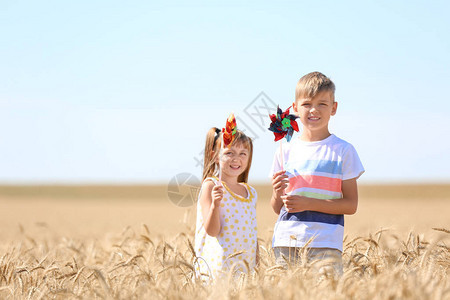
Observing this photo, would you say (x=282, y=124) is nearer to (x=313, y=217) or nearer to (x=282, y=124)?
(x=282, y=124)

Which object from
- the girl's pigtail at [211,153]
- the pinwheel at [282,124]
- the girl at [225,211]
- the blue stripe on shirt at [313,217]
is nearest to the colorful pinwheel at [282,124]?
the pinwheel at [282,124]

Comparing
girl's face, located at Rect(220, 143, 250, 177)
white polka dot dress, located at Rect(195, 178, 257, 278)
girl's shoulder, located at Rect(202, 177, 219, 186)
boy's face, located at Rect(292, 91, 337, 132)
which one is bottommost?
white polka dot dress, located at Rect(195, 178, 257, 278)

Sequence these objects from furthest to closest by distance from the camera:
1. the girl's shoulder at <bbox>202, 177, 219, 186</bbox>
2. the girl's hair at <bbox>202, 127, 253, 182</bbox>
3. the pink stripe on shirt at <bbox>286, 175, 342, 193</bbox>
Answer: the girl's hair at <bbox>202, 127, 253, 182</bbox>
the girl's shoulder at <bbox>202, 177, 219, 186</bbox>
the pink stripe on shirt at <bbox>286, 175, 342, 193</bbox>

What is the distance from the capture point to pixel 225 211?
156 inches

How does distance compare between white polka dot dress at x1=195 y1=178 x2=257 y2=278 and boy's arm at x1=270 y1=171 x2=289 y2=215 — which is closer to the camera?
boy's arm at x1=270 y1=171 x2=289 y2=215

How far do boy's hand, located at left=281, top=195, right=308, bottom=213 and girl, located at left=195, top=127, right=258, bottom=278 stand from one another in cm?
42

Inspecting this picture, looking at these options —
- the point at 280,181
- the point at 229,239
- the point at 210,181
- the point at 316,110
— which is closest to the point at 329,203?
the point at 280,181

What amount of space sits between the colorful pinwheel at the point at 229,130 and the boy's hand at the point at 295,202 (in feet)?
1.87

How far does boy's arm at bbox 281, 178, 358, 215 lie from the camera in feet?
12.3

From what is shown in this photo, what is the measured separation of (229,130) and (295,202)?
691 millimetres

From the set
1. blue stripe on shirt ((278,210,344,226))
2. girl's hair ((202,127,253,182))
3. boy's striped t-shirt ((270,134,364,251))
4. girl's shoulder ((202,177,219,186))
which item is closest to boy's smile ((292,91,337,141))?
boy's striped t-shirt ((270,134,364,251))

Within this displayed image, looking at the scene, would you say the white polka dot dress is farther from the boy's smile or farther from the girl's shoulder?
the boy's smile

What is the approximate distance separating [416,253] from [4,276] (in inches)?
117

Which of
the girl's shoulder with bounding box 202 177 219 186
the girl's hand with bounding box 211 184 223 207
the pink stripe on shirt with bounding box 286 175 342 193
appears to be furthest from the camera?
the girl's shoulder with bounding box 202 177 219 186
